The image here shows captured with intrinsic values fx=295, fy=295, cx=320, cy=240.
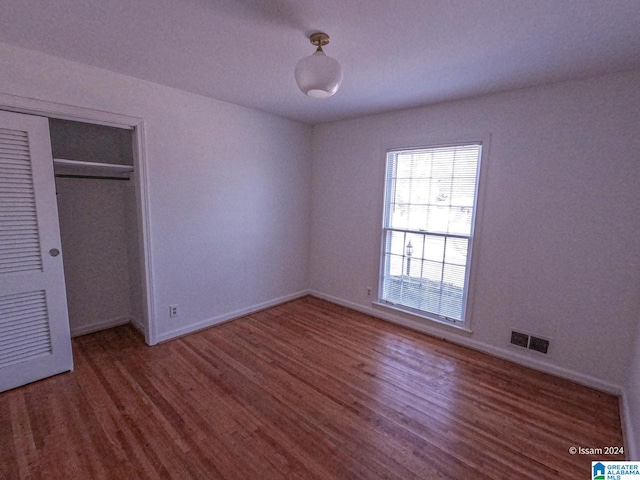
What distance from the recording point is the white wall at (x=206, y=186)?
233cm

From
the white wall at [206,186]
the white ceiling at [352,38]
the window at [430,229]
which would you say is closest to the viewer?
the white ceiling at [352,38]

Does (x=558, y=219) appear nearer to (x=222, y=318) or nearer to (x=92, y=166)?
(x=222, y=318)

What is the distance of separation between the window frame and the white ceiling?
548mm

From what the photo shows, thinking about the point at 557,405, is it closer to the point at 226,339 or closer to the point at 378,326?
the point at 378,326

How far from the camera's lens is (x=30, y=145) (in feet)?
6.95

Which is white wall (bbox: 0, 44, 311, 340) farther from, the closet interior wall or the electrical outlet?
the electrical outlet

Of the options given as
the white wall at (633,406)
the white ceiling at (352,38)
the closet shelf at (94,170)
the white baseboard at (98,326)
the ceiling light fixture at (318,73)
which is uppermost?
the white ceiling at (352,38)

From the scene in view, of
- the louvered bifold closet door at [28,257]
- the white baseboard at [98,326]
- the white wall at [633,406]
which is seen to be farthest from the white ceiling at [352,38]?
the white baseboard at [98,326]

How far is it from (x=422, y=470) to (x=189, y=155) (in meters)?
3.12

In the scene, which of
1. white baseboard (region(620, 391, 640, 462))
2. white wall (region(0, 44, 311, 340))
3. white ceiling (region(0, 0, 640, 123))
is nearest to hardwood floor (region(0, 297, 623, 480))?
white baseboard (region(620, 391, 640, 462))

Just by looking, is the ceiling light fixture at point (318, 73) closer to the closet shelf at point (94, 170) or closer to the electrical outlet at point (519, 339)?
the closet shelf at point (94, 170)

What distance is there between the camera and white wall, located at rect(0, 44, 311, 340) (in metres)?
2.33

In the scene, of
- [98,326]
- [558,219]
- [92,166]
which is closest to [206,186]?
[92,166]

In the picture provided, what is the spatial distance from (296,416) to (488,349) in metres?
2.00
